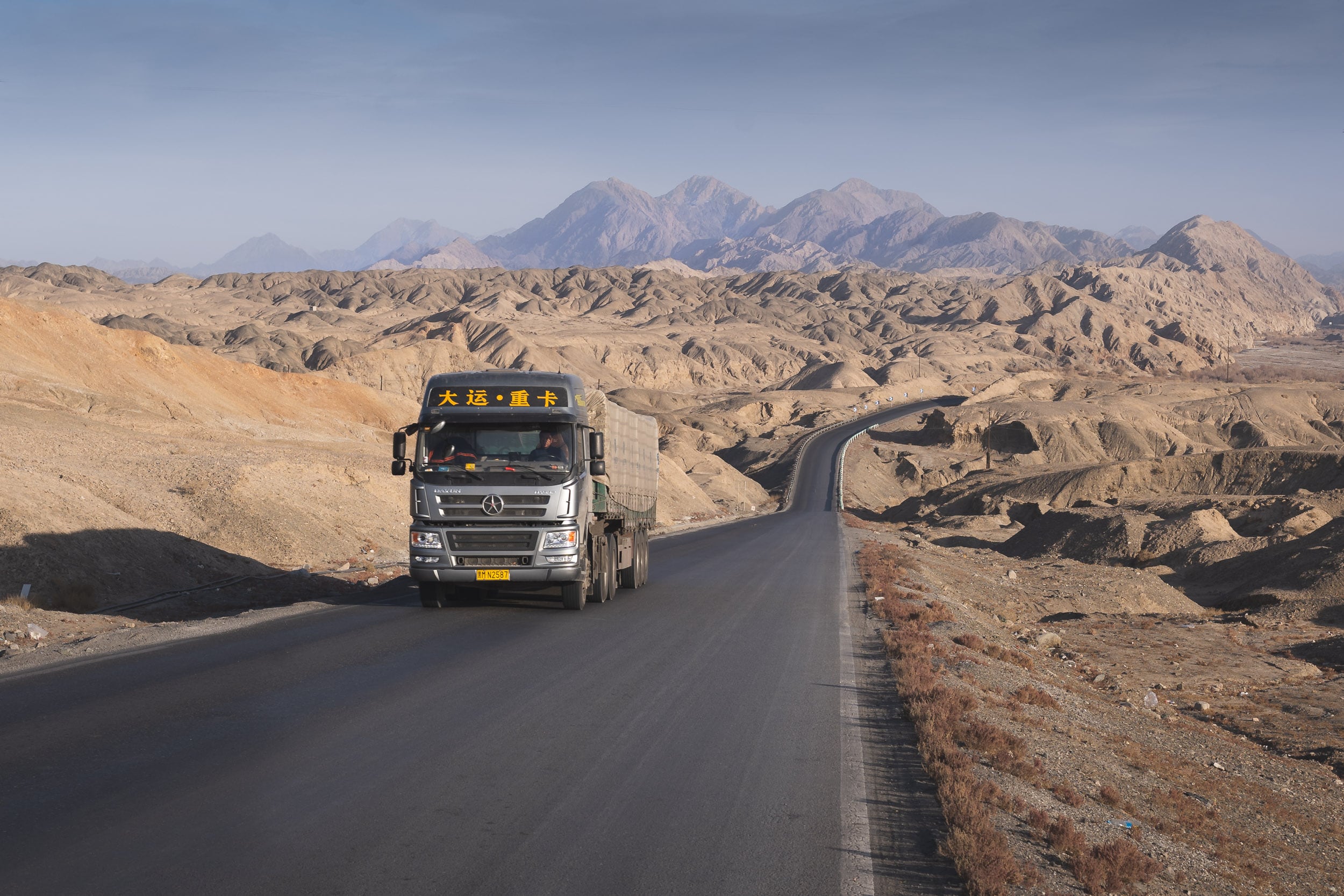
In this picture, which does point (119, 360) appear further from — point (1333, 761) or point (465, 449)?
point (1333, 761)

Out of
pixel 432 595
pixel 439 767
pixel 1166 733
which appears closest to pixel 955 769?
pixel 439 767

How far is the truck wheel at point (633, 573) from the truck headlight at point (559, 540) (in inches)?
193

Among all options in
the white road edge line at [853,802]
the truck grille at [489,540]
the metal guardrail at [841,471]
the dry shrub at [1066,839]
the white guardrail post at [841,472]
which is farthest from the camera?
the metal guardrail at [841,471]

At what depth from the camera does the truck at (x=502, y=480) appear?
15492 millimetres

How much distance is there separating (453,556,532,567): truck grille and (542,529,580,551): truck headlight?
33cm

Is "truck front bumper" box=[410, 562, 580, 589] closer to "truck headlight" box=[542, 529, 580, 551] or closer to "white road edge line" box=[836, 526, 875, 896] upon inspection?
"truck headlight" box=[542, 529, 580, 551]

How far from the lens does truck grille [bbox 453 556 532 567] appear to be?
1562 centimetres

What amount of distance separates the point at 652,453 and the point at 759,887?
17654 mm

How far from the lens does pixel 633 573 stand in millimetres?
21047

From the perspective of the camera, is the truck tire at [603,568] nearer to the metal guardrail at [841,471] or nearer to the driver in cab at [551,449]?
the driver in cab at [551,449]

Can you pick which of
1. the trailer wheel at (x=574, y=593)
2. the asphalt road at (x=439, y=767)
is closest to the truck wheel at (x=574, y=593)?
the trailer wheel at (x=574, y=593)

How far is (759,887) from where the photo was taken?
252 inches

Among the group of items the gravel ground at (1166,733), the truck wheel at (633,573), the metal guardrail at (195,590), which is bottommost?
the gravel ground at (1166,733)

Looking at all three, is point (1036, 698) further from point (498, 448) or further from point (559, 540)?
point (498, 448)
